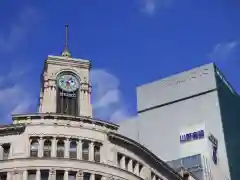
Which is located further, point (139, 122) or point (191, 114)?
point (139, 122)

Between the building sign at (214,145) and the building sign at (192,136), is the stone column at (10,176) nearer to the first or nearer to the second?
the building sign at (214,145)

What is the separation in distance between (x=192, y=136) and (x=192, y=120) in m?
5.58

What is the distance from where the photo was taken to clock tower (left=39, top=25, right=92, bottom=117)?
245 ft

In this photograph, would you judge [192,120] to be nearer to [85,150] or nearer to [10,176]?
[85,150]

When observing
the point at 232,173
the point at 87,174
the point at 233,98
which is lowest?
the point at 87,174

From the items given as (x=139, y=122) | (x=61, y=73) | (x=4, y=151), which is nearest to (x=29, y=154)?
(x=4, y=151)

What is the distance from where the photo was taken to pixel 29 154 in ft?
190

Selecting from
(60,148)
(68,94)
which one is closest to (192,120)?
(68,94)

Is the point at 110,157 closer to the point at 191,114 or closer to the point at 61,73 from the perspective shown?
the point at 61,73

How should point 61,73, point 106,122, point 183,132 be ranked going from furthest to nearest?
point 183,132, point 61,73, point 106,122

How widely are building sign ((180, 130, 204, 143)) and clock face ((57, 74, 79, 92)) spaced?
44598 mm

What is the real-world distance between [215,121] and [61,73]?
50.2 metres

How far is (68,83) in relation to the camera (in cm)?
7638

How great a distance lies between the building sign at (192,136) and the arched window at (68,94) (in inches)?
1766
